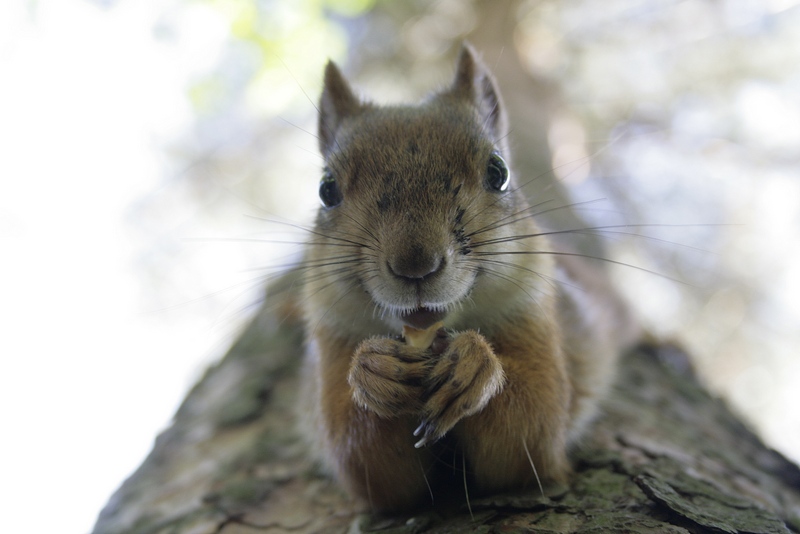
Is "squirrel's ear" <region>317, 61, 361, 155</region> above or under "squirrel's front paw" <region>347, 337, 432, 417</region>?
above

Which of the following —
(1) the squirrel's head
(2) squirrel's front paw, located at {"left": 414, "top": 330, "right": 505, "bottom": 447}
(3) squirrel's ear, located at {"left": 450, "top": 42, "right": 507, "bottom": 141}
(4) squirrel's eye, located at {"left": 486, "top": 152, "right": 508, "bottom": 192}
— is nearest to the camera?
(2) squirrel's front paw, located at {"left": 414, "top": 330, "right": 505, "bottom": 447}

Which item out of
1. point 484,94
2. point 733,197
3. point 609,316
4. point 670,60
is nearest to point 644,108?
point 670,60

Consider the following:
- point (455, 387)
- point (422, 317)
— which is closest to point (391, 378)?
point (455, 387)

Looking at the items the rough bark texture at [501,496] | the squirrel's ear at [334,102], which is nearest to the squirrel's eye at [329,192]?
the squirrel's ear at [334,102]

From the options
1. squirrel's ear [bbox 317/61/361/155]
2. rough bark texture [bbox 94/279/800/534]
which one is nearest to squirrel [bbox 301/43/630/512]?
rough bark texture [bbox 94/279/800/534]

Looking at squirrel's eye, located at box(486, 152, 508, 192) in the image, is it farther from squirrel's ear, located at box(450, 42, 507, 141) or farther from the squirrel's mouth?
the squirrel's mouth

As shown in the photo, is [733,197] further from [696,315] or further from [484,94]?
[484,94]
